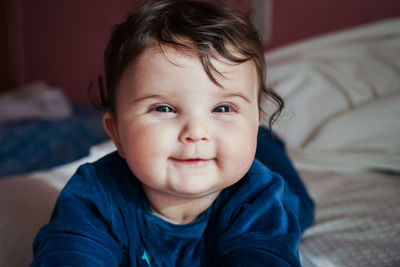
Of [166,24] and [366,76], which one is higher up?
[166,24]

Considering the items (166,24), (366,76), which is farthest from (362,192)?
(166,24)

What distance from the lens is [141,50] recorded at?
621 millimetres

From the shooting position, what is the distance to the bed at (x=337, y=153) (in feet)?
2.70

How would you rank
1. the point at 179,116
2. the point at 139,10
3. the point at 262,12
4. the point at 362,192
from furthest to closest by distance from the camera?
1. the point at 262,12
2. the point at 362,192
3. the point at 139,10
4. the point at 179,116

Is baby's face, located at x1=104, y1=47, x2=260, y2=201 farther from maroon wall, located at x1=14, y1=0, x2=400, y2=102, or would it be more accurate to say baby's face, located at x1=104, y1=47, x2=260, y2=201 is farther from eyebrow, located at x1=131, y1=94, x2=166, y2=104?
maroon wall, located at x1=14, y1=0, x2=400, y2=102

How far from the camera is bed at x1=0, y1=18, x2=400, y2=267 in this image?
824mm

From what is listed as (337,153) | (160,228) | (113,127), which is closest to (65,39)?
(337,153)

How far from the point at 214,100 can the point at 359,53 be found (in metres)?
Result: 1.16

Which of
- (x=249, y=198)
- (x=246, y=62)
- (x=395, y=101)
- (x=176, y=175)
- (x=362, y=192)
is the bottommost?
(x=362, y=192)

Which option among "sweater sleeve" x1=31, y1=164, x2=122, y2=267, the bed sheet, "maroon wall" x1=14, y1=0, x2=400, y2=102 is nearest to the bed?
the bed sheet

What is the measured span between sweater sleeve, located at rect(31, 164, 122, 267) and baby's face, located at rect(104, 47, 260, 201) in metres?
0.11

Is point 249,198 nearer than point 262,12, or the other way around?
point 249,198

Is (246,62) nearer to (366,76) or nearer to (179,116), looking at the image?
(179,116)

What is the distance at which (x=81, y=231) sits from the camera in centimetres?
63
